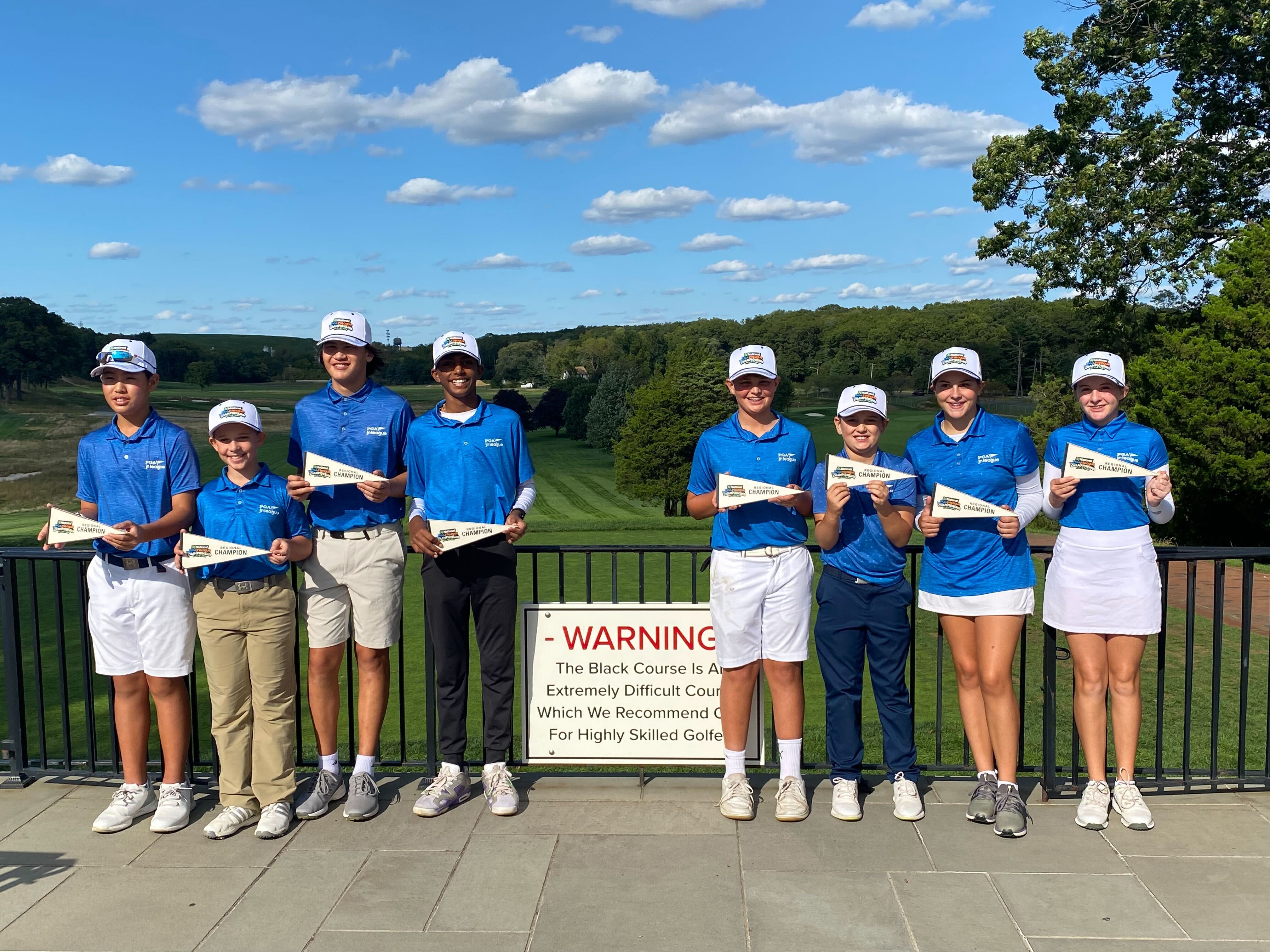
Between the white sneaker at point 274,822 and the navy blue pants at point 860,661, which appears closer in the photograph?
the white sneaker at point 274,822

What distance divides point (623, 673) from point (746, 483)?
4.40ft

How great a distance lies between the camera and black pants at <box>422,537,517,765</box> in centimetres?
455

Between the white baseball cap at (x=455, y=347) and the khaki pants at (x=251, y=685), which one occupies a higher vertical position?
the white baseball cap at (x=455, y=347)

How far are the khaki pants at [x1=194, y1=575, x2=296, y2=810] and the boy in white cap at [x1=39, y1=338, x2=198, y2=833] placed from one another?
0.14 meters

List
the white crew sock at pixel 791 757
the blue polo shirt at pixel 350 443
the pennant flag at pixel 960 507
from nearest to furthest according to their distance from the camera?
the pennant flag at pixel 960 507, the blue polo shirt at pixel 350 443, the white crew sock at pixel 791 757

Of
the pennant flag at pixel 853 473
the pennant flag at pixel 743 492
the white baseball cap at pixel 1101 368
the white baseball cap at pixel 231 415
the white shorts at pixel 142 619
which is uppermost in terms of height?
the white baseball cap at pixel 1101 368

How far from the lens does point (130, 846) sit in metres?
4.30

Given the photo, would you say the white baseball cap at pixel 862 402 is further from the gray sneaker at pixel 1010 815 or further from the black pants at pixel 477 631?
the gray sneaker at pixel 1010 815

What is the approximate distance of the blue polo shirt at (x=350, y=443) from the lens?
4.48 meters

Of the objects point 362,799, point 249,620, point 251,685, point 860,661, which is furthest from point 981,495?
point 251,685

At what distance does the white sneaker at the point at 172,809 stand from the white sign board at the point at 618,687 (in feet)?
5.14

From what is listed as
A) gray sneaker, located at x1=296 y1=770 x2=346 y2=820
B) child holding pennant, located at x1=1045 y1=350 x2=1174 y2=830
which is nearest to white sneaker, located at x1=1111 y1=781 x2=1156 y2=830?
child holding pennant, located at x1=1045 y1=350 x2=1174 y2=830

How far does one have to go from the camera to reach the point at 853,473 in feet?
13.7

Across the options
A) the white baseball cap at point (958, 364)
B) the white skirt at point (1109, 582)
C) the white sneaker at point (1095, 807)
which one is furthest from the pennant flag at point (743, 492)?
the white sneaker at point (1095, 807)
